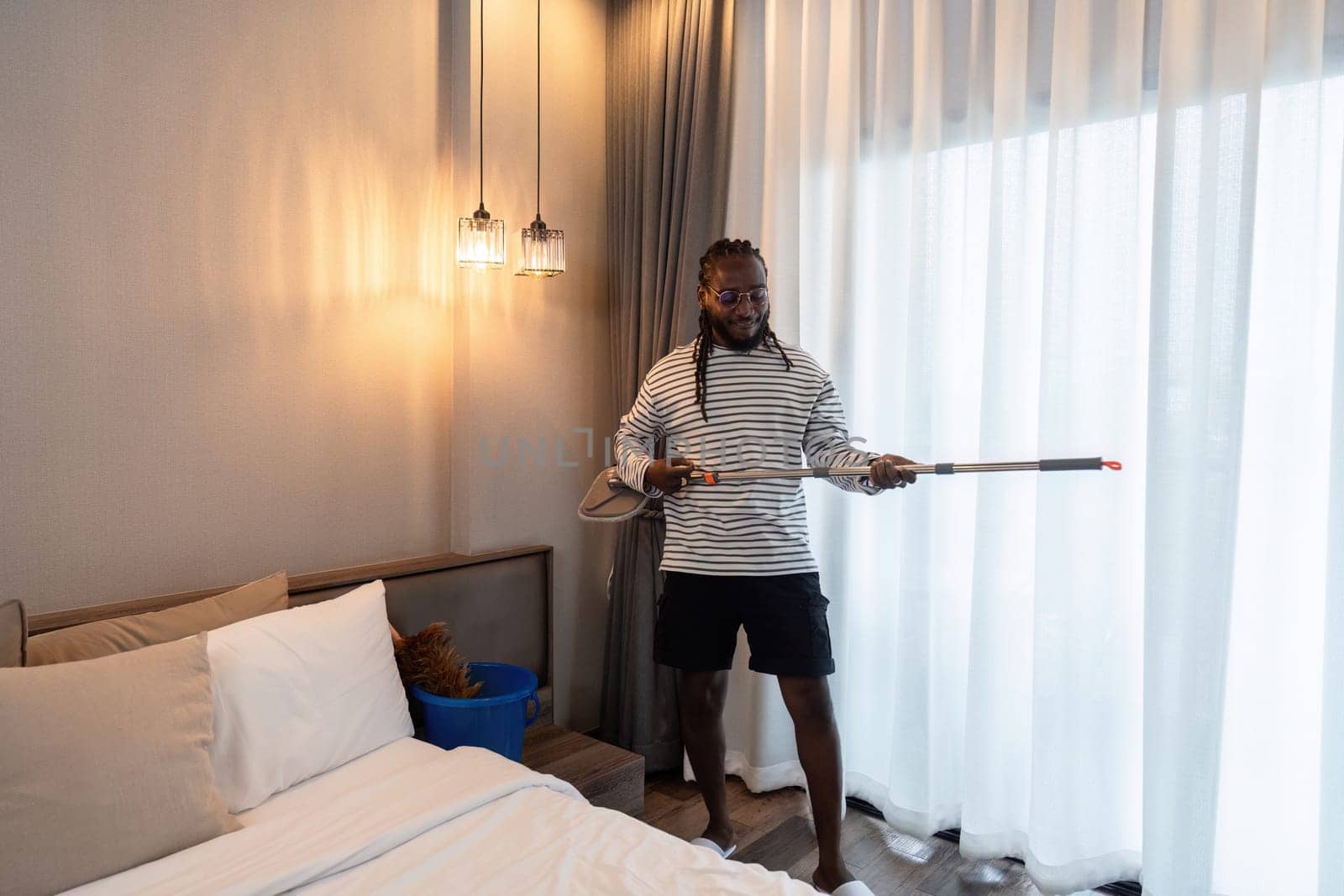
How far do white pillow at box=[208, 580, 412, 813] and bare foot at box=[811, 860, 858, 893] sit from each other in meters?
1.09

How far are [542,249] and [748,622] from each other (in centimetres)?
129

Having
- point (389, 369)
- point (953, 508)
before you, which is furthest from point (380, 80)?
point (953, 508)

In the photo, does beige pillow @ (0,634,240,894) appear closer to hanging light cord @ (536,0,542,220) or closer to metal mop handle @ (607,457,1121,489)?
metal mop handle @ (607,457,1121,489)

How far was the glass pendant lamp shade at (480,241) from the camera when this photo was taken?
8.43ft

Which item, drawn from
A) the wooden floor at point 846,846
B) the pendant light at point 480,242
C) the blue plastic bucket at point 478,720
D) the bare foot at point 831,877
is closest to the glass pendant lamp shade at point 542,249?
the pendant light at point 480,242

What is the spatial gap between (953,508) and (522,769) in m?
1.39

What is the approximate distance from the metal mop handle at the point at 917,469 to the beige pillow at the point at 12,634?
1390 mm

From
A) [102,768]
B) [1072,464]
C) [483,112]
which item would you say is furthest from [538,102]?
[102,768]

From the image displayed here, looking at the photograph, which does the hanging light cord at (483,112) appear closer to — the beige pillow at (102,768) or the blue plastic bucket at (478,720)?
the blue plastic bucket at (478,720)

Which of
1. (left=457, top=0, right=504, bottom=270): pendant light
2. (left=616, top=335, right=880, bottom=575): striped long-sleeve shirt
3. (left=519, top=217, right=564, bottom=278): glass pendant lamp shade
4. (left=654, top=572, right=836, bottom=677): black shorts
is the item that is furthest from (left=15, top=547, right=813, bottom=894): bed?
(left=519, top=217, right=564, bottom=278): glass pendant lamp shade

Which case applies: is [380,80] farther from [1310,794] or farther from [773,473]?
[1310,794]

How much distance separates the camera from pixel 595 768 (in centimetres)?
234

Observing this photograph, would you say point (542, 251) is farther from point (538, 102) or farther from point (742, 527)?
point (742, 527)

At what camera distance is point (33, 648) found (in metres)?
1.69
